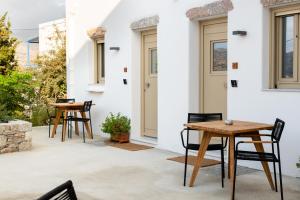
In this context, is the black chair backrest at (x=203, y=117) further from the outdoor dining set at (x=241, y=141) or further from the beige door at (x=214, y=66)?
the beige door at (x=214, y=66)

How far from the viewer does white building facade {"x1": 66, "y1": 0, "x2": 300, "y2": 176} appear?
5996mm

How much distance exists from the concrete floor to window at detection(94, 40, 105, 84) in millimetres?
2844

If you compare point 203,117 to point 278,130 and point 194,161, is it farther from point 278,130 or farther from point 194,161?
A: point 278,130

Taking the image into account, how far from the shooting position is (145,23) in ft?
27.0

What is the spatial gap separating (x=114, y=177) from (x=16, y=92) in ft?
19.7

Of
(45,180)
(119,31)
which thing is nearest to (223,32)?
(119,31)

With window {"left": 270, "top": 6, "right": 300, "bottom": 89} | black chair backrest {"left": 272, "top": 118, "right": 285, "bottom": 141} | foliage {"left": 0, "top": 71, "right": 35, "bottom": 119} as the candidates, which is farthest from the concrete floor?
foliage {"left": 0, "top": 71, "right": 35, "bottom": 119}

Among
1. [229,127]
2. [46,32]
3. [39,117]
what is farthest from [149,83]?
[46,32]

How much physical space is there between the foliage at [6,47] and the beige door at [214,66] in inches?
358

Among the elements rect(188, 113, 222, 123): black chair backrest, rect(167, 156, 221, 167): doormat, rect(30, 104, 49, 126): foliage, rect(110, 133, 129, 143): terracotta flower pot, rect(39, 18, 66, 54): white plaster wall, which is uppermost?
rect(39, 18, 66, 54): white plaster wall

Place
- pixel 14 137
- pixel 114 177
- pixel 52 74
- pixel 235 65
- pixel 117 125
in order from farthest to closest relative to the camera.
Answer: pixel 52 74
pixel 117 125
pixel 14 137
pixel 235 65
pixel 114 177

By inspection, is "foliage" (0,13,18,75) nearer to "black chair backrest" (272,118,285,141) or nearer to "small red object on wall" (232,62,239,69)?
"small red object on wall" (232,62,239,69)

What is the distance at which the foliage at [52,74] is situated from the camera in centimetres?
1398

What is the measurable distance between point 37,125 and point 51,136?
2429 mm
